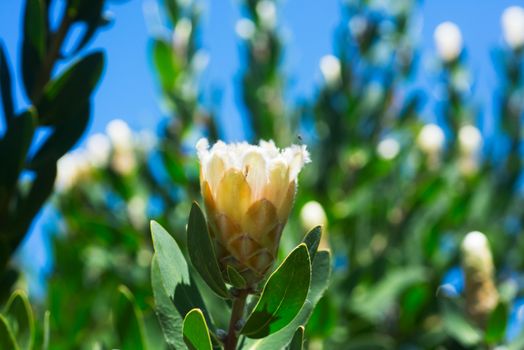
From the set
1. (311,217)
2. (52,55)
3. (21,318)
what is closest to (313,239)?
(21,318)

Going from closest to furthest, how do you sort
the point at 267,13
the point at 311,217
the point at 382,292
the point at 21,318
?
the point at 21,318, the point at 311,217, the point at 382,292, the point at 267,13

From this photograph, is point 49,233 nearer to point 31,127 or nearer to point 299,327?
point 31,127

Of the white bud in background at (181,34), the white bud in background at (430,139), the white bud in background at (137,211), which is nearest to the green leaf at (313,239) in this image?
the white bud in background at (137,211)

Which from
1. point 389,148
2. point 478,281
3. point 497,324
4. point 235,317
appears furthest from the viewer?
point 389,148

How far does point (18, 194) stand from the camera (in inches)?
69.9

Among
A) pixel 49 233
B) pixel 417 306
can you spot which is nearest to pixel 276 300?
pixel 417 306

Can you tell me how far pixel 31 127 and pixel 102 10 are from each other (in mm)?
420

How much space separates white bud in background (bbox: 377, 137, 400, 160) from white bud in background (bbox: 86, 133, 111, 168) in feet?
5.05

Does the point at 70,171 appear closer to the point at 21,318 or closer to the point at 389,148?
the point at 389,148

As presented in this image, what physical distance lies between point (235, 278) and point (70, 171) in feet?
12.3

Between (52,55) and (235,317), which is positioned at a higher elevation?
(52,55)

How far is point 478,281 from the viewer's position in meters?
2.36

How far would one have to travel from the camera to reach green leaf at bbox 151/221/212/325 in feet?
4.19

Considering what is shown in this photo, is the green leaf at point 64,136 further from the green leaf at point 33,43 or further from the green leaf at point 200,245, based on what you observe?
the green leaf at point 200,245
